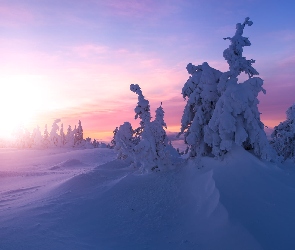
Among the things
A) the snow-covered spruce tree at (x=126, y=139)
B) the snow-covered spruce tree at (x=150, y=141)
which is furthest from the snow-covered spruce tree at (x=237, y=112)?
the snow-covered spruce tree at (x=126, y=139)

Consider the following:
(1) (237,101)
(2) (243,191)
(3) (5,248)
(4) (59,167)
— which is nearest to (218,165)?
(2) (243,191)

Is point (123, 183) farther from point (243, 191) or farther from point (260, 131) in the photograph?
point (260, 131)

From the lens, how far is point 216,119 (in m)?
15.8

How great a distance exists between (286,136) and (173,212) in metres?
19.3

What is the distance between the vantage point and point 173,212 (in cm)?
1382

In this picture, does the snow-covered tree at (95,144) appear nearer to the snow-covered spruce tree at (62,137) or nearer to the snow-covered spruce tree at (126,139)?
the snow-covered spruce tree at (62,137)

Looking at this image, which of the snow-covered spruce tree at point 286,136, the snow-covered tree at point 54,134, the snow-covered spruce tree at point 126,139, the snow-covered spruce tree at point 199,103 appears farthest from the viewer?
the snow-covered tree at point 54,134

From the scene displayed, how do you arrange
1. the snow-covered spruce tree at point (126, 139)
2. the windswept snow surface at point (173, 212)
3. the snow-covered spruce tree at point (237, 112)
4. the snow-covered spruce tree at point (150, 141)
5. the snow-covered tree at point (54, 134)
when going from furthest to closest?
the snow-covered tree at point (54, 134)
the snow-covered spruce tree at point (126, 139)
the snow-covered spruce tree at point (150, 141)
the snow-covered spruce tree at point (237, 112)
the windswept snow surface at point (173, 212)

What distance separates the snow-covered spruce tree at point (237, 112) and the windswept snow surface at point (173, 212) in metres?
0.88

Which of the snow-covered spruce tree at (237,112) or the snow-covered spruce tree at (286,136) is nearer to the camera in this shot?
the snow-covered spruce tree at (237,112)

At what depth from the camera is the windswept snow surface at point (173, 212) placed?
A: 11.1 metres

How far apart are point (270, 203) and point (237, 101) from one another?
18.7ft

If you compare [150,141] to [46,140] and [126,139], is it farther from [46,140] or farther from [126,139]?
[46,140]

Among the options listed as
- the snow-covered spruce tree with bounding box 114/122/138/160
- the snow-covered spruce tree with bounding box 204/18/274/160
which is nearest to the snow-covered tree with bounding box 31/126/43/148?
the snow-covered spruce tree with bounding box 114/122/138/160
